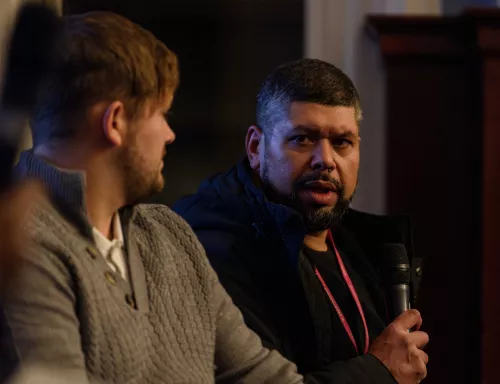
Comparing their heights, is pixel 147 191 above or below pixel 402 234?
above

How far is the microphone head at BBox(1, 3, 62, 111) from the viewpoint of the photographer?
44.6 inches

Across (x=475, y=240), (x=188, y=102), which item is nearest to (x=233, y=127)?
(x=188, y=102)

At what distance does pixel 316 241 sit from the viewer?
84.7 inches

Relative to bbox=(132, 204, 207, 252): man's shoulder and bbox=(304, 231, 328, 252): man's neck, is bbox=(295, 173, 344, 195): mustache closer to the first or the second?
bbox=(304, 231, 328, 252): man's neck

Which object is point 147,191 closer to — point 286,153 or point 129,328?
point 129,328

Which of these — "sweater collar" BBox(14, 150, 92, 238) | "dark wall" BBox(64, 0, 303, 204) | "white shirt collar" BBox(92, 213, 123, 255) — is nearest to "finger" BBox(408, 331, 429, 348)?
"white shirt collar" BBox(92, 213, 123, 255)

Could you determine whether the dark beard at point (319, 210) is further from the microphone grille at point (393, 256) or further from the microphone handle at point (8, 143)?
the microphone handle at point (8, 143)

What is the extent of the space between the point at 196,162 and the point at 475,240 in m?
0.93

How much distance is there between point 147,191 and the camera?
1295 mm

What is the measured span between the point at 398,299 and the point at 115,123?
0.90 meters

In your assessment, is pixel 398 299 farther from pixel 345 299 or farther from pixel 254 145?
pixel 254 145

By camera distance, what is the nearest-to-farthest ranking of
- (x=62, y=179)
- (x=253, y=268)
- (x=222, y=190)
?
(x=62, y=179)
(x=253, y=268)
(x=222, y=190)

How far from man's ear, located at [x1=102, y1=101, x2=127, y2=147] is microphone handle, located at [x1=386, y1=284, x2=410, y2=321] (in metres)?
0.87

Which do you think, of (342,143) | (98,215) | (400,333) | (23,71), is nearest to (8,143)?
(23,71)
